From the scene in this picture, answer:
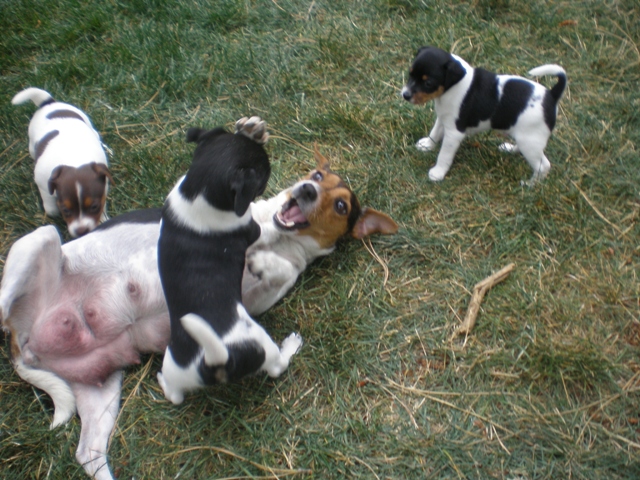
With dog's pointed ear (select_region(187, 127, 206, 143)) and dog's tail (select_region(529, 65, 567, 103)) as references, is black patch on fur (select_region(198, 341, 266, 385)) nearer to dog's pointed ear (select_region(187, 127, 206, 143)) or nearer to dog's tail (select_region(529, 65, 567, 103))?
dog's pointed ear (select_region(187, 127, 206, 143))

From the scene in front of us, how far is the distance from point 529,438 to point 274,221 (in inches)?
83.2

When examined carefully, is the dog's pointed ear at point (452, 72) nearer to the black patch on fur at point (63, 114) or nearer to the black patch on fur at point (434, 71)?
the black patch on fur at point (434, 71)

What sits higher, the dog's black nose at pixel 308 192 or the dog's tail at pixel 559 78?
the dog's tail at pixel 559 78

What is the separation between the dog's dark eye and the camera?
13.3 feet

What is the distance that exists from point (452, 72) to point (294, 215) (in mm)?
1524

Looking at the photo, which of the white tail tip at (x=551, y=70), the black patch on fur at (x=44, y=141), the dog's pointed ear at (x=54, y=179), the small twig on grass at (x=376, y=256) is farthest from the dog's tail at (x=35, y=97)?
the white tail tip at (x=551, y=70)

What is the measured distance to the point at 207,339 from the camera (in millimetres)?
2895

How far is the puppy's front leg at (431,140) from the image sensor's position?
15.8 ft

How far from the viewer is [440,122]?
184 inches

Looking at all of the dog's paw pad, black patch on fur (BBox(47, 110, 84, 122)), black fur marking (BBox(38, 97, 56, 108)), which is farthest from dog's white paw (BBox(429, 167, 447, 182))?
black fur marking (BBox(38, 97, 56, 108))

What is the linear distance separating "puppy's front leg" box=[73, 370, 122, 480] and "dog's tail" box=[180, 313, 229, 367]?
0.84 m

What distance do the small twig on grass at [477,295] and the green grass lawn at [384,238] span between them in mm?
57

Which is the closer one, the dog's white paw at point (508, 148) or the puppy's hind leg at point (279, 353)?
the puppy's hind leg at point (279, 353)

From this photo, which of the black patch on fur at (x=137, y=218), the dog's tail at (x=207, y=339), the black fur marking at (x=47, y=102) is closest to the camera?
the dog's tail at (x=207, y=339)
